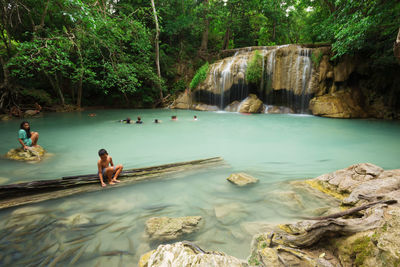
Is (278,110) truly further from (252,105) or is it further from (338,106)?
(338,106)

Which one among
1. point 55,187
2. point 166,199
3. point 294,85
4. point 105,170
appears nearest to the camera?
point 55,187

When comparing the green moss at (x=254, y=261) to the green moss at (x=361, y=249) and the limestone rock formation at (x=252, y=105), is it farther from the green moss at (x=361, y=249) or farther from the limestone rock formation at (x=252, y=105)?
the limestone rock formation at (x=252, y=105)

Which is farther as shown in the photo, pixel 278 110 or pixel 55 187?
pixel 278 110

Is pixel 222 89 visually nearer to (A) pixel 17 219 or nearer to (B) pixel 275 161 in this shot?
(B) pixel 275 161

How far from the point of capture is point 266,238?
71.2 inches

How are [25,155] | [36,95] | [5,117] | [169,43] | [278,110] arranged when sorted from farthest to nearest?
[169,43], [278,110], [36,95], [5,117], [25,155]

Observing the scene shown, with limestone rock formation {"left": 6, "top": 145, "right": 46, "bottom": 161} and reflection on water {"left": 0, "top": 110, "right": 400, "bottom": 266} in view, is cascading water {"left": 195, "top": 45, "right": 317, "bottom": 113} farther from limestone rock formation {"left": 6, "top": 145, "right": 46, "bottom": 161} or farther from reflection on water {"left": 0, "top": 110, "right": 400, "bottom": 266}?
limestone rock formation {"left": 6, "top": 145, "right": 46, "bottom": 161}

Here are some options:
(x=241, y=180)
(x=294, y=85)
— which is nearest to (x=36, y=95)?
(x=241, y=180)

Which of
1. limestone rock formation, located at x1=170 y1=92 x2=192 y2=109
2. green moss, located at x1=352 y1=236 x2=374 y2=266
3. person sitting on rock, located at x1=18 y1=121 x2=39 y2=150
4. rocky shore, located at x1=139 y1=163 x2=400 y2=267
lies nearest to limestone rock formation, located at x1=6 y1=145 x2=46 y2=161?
person sitting on rock, located at x1=18 y1=121 x2=39 y2=150

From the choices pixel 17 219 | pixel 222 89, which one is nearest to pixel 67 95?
pixel 222 89

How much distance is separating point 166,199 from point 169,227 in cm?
86

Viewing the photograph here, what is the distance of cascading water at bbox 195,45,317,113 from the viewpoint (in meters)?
13.4

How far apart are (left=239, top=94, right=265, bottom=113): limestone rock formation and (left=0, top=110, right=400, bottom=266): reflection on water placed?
24.8 feet

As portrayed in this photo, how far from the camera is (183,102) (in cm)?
1778
